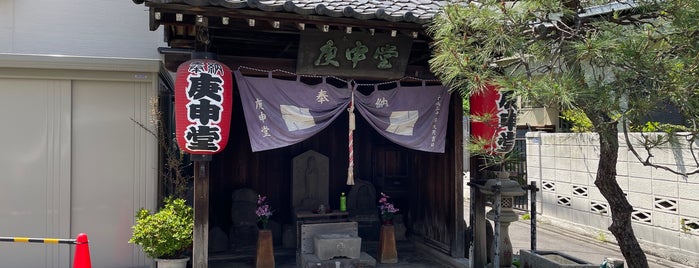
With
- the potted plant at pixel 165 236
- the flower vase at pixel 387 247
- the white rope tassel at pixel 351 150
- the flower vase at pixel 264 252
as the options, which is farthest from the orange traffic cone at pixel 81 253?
the flower vase at pixel 387 247

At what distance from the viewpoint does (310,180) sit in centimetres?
1027

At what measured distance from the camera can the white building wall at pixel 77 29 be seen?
1041 cm

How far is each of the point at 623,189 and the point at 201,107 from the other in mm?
9638

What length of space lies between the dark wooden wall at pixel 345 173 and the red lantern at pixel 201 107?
11.2 feet

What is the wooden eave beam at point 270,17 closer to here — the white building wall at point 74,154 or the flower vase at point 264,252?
the white building wall at point 74,154

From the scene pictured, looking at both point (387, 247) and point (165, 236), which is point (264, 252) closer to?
point (165, 236)

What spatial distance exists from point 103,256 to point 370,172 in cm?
589

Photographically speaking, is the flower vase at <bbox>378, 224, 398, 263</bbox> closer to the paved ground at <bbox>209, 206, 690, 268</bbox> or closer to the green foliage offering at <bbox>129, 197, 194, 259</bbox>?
the paved ground at <bbox>209, 206, 690, 268</bbox>

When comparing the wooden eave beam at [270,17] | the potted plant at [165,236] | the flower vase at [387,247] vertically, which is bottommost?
the flower vase at [387,247]

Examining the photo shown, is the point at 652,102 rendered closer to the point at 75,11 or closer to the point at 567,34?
the point at 567,34

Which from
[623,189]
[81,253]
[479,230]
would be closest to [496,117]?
[479,230]

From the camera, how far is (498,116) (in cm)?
794

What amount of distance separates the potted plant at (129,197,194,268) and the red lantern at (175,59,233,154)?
1.26 meters

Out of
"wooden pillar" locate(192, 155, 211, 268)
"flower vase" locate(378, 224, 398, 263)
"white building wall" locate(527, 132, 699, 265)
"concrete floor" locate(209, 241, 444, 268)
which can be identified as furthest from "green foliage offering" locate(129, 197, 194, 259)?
"white building wall" locate(527, 132, 699, 265)
